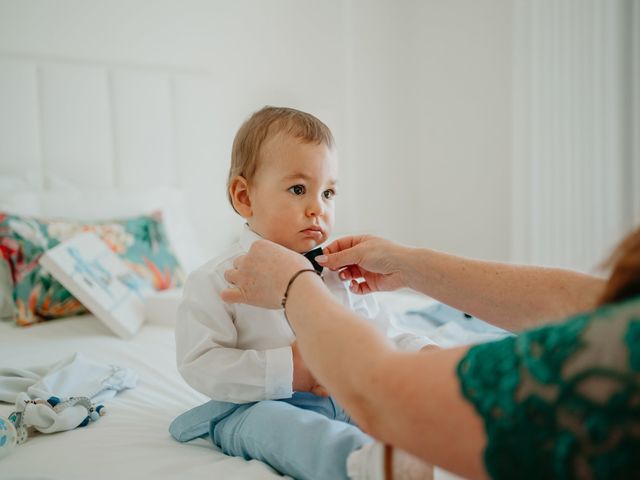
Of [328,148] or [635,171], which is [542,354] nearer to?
[328,148]

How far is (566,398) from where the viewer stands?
491mm

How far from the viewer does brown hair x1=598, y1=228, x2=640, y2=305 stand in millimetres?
530

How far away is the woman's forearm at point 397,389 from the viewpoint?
0.55 m

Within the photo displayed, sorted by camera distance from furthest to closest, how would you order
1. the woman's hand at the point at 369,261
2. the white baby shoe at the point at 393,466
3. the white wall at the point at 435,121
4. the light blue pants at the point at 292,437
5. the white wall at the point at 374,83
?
1. the white wall at the point at 435,121
2. the white wall at the point at 374,83
3. the woman's hand at the point at 369,261
4. the light blue pants at the point at 292,437
5. the white baby shoe at the point at 393,466

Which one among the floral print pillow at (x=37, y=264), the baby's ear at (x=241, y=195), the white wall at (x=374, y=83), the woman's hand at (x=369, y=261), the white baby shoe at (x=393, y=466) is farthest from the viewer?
the white wall at (x=374, y=83)

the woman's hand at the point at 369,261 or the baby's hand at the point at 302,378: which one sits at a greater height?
the woman's hand at the point at 369,261

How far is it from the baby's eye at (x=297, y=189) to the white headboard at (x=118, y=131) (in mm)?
1785

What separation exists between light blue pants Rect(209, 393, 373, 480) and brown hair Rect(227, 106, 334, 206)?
573mm

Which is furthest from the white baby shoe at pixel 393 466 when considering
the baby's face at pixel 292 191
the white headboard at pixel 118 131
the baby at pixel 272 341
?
the white headboard at pixel 118 131

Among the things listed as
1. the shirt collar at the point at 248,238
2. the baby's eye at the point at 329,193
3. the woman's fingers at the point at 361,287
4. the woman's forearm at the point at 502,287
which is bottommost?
the woman's fingers at the point at 361,287

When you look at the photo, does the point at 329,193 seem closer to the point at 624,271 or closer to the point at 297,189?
the point at 297,189

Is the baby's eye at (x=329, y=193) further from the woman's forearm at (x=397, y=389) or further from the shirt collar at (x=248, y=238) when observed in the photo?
the woman's forearm at (x=397, y=389)

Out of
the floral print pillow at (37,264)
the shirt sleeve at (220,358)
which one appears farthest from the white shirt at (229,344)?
the floral print pillow at (37,264)

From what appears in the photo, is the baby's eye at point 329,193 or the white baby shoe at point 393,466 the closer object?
the white baby shoe at point 393,466
